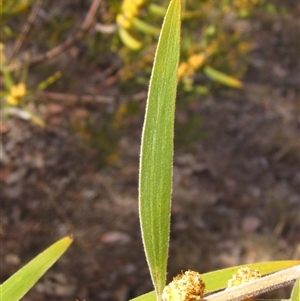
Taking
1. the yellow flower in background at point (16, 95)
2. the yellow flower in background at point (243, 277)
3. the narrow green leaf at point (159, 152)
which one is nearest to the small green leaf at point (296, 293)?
the yellow flower in background at point (243, 277)

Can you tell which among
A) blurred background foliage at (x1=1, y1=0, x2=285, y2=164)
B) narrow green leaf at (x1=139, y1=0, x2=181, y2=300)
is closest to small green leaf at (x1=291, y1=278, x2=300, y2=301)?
narrow green leaf at (x1=139, y1=0, x2=181, y2=300)

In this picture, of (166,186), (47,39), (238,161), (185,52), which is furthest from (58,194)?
(166,186)

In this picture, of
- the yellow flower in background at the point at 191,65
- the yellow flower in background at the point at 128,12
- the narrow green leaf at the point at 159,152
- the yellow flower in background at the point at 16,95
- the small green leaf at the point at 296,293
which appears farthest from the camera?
the yellow flower in background at the point at 191,65

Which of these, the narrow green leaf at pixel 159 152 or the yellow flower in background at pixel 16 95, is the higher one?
the yellow flower in background at pixel 16 95

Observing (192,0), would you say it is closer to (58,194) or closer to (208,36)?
(208,36)

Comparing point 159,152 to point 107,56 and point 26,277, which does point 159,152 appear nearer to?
point 26,277

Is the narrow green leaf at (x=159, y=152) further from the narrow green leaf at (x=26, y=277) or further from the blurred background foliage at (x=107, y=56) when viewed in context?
the blurred background foliage at (x=107, y=56)
